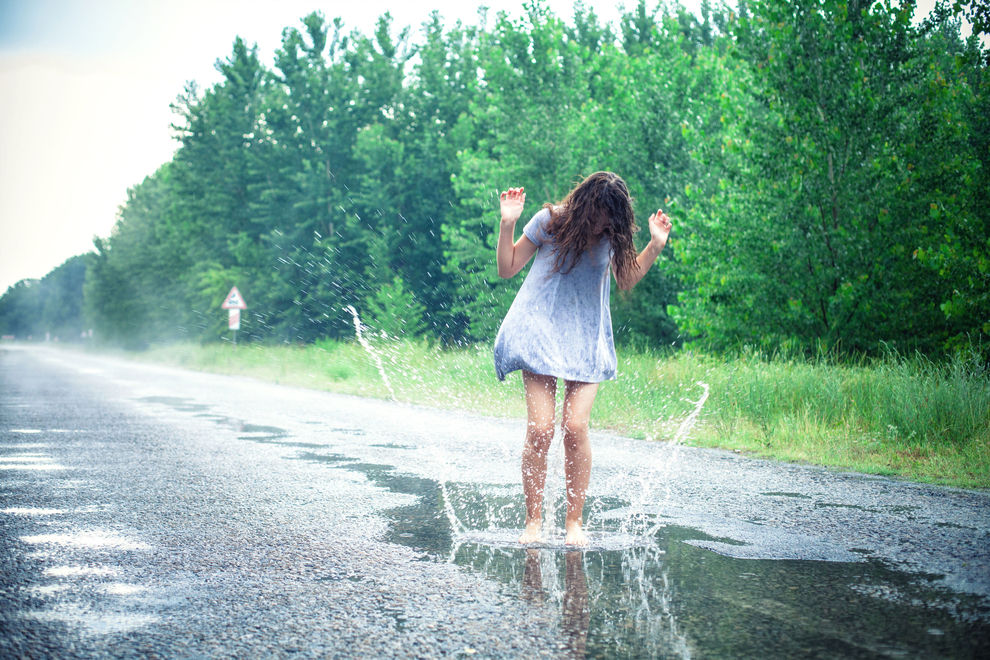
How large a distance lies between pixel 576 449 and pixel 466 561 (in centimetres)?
83

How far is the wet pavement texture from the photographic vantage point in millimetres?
2900

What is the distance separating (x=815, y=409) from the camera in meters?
9.46

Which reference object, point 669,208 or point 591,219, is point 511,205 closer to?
point 591,219

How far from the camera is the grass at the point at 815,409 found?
7.50 metres

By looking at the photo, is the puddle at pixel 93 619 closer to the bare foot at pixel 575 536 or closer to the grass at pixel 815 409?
the bare foot at pixel 575 536

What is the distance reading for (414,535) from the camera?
4504 mm

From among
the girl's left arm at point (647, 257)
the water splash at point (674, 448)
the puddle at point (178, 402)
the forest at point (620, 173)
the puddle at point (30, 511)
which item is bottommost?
the puddle at point (178, 402)

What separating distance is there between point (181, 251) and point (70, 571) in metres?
59.5

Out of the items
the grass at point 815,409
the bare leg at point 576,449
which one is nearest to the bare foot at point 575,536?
the bare leg at point 576,449

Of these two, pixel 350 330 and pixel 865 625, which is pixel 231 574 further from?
pixel 350 330

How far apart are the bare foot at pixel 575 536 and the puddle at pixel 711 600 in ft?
0.20

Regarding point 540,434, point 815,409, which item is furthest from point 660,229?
point 815,409

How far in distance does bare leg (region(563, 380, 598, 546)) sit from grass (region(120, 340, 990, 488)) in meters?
3.54

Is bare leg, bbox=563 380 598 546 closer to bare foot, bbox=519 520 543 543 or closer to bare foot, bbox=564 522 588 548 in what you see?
bare foot, bbox=564 522 588 548
